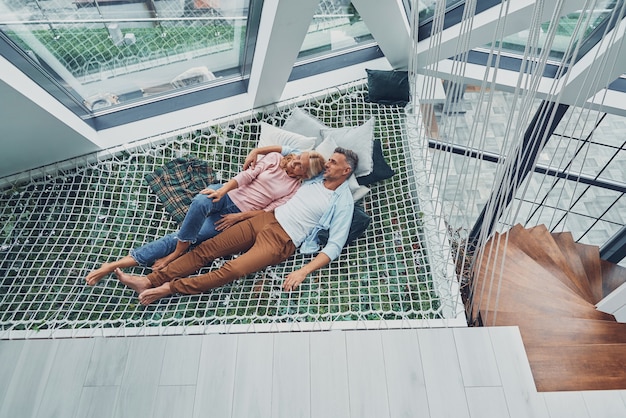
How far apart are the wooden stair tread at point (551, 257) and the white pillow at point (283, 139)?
77.5 inches

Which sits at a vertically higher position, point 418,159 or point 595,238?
point 418,159

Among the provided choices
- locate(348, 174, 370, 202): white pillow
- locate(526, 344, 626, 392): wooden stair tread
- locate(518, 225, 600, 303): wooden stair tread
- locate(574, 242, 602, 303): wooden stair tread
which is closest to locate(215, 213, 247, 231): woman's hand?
locate(348, 174, 370, 202): white pillow

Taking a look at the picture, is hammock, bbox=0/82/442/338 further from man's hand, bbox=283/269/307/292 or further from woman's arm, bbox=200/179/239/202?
woman's arm, bbox=200/179/239/202

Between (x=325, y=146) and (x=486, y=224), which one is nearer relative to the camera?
(x=486, y=224)

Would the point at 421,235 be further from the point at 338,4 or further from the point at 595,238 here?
the point at 595,238

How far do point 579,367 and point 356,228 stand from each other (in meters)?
1.33

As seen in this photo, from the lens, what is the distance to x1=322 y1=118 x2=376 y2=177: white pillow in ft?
10.5

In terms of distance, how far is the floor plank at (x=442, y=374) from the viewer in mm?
2227

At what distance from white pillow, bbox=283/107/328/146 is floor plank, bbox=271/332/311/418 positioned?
1462mm

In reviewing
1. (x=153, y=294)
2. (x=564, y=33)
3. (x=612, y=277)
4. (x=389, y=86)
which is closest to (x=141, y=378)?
(x=153, y=294)

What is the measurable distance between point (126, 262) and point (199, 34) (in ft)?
4.95

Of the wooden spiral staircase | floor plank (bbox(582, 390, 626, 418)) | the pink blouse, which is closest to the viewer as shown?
floor plank (bbox(582, 390, 626, 418))

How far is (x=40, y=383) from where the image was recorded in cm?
234

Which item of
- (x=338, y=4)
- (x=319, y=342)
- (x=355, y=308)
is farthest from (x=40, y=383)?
(x=338, y=4)
